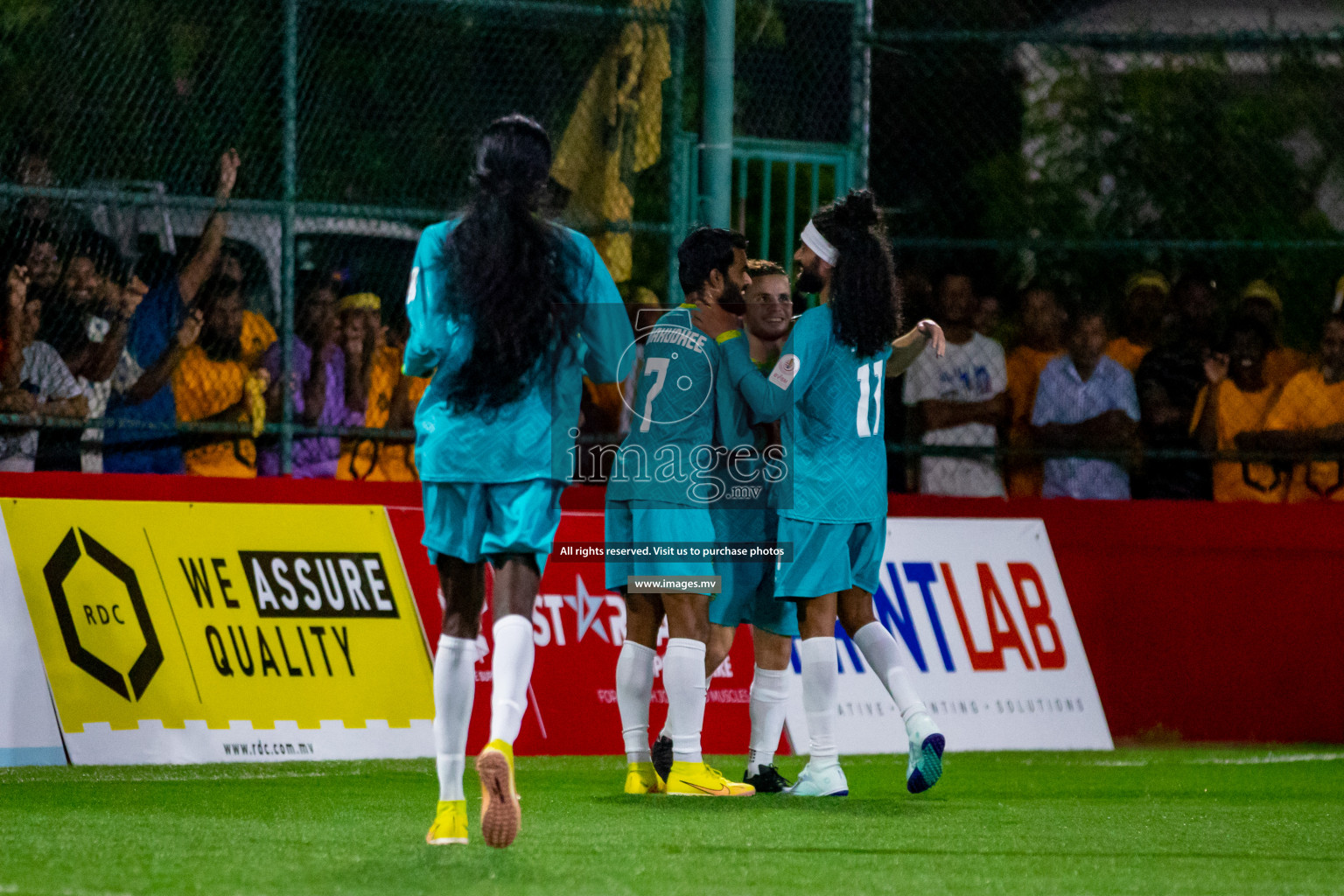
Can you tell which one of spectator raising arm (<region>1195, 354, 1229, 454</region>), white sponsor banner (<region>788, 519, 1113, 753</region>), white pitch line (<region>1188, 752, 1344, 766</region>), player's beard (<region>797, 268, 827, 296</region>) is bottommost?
white pitch line (<region>1188, 752, 1344, 766</region>)

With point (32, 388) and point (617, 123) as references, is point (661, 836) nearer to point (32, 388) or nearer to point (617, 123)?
point (32, 388)

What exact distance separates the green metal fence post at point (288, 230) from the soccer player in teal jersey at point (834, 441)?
2.45m

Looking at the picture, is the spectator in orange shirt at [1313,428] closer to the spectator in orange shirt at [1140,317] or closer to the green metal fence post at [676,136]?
the spectator in orange shirt at [1140,317]

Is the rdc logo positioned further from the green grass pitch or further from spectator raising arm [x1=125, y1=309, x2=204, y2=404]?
spectator raising arm [x1=125, y1=309, x2=204, y2=404]

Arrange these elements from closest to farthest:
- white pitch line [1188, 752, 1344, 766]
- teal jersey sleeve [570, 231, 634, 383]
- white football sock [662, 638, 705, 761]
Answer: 1. teal jersey sleeve [570, 231, 634, 383]
2. white football sock [662, 638, 705, 761]
3. white pitch line [1188, 752, 1344, 766]

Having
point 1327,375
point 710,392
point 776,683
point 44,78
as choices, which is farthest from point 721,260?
point 1327,375

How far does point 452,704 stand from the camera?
489cm

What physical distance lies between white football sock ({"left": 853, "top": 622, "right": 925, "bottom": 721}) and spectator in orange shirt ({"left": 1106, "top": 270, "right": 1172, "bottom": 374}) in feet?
11.1

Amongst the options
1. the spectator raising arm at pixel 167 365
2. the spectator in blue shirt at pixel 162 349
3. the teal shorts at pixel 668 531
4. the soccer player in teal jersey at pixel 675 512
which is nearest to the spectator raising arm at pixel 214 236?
the spectator in blue shirt at pixel 162 349

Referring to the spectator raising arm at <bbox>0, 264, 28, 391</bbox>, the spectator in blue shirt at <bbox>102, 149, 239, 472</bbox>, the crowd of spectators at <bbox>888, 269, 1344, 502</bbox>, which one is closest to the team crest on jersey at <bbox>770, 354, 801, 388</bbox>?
the crowd of spectators at <bbox>888, 269, 1344, 502</bbox>

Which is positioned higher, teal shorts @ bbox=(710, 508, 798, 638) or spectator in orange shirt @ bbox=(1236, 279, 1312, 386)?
spectator in orange shirt @ bbox=(1236, 279, 1312, 386)

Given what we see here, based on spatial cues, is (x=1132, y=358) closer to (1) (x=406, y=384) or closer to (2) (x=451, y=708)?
(1) (x=406, y=384)

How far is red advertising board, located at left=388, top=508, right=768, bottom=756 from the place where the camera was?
8.45m

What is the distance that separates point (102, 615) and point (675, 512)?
2.75 meters
